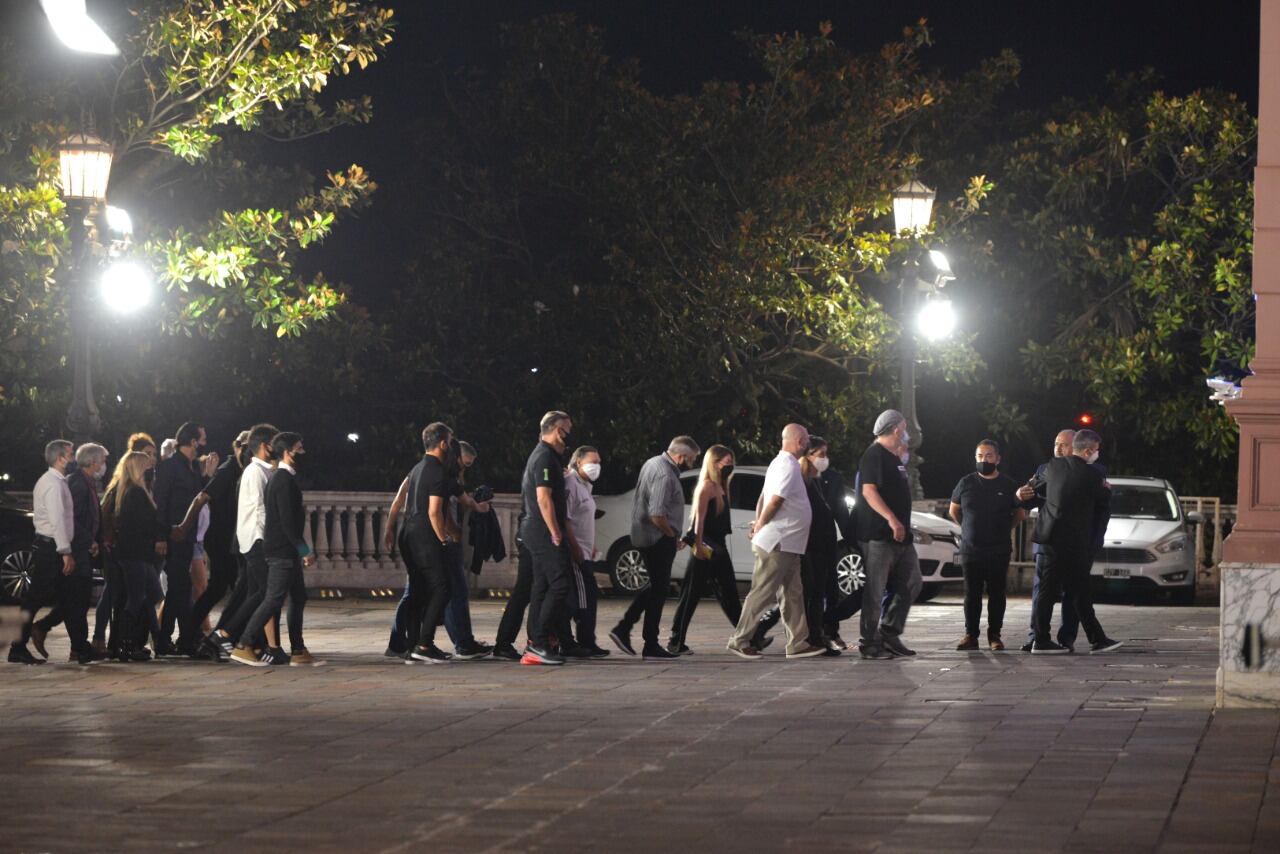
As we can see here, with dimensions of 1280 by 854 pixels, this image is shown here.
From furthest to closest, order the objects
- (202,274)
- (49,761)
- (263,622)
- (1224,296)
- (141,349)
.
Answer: (1224,296) → (141,349) → (202,274) → (263,622) → (49,761)

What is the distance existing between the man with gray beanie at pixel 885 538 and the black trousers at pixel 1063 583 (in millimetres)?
972

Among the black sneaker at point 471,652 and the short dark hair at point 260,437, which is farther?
the black sneaker at point 471,652

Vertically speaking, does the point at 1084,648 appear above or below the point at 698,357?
below

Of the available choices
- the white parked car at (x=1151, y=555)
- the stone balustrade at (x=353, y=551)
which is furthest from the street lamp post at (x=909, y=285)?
the stone balustrade at (x=353, y=551)

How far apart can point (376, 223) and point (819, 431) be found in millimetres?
7542

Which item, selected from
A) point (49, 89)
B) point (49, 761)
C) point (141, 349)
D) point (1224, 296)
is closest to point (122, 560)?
point (49, 761)

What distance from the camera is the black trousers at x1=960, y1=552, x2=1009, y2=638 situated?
15430mm

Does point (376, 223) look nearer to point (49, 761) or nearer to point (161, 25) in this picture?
point (161, 25)

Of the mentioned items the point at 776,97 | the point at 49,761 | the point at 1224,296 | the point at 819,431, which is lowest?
the point at 49,761

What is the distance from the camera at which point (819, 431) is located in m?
29.2

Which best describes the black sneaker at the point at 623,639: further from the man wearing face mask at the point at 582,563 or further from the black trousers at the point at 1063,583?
the black trousers at the point at 1063,583

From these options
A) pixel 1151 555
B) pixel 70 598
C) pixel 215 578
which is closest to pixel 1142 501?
pixel 1151 555

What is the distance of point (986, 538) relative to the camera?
15.5 m

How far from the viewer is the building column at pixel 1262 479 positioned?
36.8 feet
